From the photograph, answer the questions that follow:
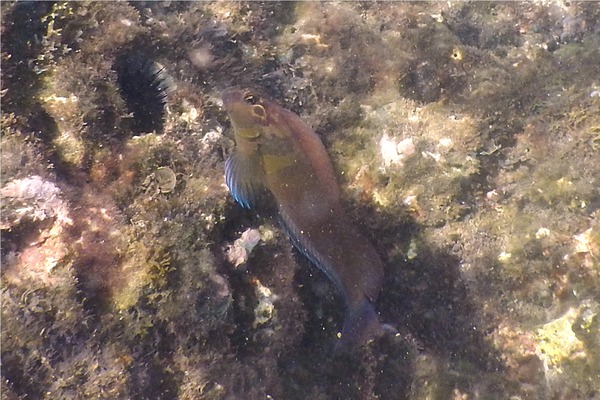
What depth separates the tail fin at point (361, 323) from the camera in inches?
132

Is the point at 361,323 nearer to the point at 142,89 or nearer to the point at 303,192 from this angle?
the point at 303,192

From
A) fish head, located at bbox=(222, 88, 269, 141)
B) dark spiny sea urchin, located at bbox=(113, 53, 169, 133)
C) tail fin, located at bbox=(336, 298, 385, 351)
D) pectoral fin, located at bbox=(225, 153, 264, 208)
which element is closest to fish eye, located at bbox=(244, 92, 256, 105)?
fish head, located at bbox=(222, 88, 269, 141)

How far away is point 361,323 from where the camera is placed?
3377 millimetres

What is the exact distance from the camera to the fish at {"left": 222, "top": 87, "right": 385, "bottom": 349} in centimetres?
330

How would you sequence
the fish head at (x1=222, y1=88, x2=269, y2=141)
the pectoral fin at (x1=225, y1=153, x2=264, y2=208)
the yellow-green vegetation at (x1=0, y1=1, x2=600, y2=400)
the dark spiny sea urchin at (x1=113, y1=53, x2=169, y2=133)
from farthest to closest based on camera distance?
the dark spiny sea urchin at (x1=113, y1=53, x2=169, y2=133) → the fish head at (x1=222, y1=88, x2=269, y2=141) → the pectoral fin at (x1=225, y1=153, x2=264, y2=208) → the yellow-green vegetation at (x1=0, y1=1, x2=600, y2=400)

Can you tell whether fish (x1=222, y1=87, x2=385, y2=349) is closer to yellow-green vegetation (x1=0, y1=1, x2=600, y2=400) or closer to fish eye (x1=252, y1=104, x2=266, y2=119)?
fish eye (x1=252, y1=104, x2=266, y2=119)

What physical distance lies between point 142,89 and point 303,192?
1.63m

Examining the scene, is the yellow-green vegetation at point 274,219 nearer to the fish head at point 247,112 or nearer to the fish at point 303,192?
the fish at point 303,192

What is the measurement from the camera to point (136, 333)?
2.78 meters

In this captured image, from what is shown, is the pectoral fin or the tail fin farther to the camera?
the tail fin

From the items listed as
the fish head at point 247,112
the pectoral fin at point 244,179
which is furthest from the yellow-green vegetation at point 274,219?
the fish head at point 247,112

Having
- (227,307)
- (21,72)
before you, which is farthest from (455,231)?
(21,72)

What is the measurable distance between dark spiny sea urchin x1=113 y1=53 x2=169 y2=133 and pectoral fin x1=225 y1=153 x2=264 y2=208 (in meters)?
0.75

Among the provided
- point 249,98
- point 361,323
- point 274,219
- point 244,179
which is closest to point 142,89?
point 249,98
